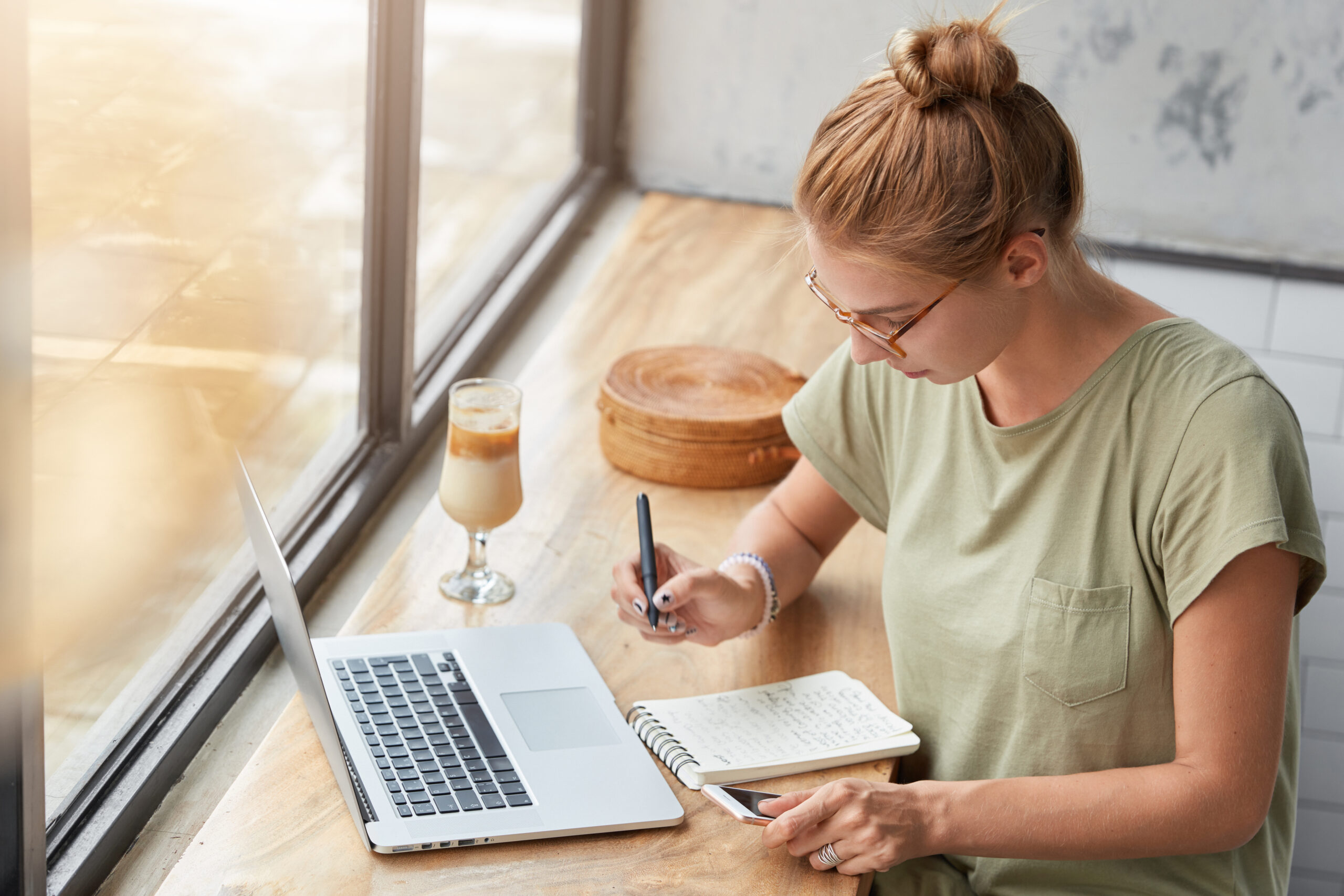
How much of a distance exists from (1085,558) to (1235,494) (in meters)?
0.16

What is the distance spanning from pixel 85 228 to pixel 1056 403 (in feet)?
2.88

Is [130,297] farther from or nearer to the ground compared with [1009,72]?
nearer to the ground

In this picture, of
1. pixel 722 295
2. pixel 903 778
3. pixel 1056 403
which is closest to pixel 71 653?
pixel 903 778

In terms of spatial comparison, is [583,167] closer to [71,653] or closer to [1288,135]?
[1288,135]

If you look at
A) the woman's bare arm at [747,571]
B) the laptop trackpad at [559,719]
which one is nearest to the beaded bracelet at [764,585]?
the woman's bare arm at [747,571]

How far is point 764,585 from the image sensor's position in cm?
149

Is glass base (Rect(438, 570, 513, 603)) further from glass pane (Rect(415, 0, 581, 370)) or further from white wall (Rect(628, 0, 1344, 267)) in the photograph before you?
white wall (Rect(628, 0, 1344, 267))

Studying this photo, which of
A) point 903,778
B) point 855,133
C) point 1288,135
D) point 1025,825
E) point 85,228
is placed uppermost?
point 855,133

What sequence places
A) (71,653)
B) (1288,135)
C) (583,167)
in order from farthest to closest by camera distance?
(583,167) < (1288,135) < (71,653)

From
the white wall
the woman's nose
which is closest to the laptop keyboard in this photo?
the woman's nose

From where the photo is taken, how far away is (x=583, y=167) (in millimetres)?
3055

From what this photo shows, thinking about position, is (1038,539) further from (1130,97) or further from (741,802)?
(1130,97)

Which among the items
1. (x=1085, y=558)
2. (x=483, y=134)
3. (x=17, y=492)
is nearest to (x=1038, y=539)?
(x=1085, y=558)

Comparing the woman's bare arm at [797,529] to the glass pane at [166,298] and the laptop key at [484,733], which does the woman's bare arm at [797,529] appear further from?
the glass pane at [166,298]
